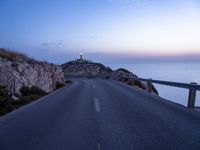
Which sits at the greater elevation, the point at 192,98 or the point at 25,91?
the point at 192,98

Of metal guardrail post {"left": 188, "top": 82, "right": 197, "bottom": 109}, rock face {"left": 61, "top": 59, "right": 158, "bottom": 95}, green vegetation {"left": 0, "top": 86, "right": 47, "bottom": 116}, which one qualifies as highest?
rock face {"left": 61, "top": 59, "right": 158, "bottom": 95}

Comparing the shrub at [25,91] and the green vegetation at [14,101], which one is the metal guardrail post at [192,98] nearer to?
the green vegetation at [14,101]

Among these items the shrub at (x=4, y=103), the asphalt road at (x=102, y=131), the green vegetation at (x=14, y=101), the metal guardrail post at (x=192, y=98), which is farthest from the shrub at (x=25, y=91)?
the metal guardrail post at (x=192, y=98)

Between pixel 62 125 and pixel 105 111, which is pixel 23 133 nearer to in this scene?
pixel 62 125

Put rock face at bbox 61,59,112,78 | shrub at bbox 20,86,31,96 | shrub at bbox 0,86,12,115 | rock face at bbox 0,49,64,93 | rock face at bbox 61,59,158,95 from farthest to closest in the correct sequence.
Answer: rock face at bbox 61,59,112,78
rock face at bbox 61,59,158,95
shrub at bbox 20,86,31,96
rock face at bbox 0,49,64,93
shrub at bbox 0,86,12,115

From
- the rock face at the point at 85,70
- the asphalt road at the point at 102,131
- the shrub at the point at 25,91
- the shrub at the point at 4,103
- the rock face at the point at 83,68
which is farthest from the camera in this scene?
the rock face at the point at 83,68

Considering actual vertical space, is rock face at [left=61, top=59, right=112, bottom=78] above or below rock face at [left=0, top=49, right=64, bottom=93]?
above

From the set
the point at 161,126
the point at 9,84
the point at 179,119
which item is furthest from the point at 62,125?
the point at 9,84

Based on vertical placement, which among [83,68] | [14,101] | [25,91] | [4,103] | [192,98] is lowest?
[14,101]

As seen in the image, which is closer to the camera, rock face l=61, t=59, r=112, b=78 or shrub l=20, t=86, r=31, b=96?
shrub l=20, t=86, r=31, b=96

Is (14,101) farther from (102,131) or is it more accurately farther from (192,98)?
(102,131)

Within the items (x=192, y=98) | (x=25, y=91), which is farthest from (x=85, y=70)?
(x=192, y=98)

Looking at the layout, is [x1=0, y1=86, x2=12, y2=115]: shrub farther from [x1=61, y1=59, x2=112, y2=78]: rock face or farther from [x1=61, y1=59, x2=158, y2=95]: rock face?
[x1=61, y1=59, x2=112, y2=78]: rock face

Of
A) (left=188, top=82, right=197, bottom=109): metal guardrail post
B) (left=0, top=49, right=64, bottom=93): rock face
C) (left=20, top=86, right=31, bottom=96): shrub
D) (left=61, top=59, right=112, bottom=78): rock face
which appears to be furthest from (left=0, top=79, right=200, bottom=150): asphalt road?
(left=61, top=59, right=112, bottom=78): rock face
